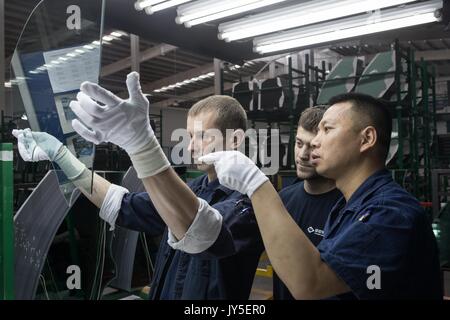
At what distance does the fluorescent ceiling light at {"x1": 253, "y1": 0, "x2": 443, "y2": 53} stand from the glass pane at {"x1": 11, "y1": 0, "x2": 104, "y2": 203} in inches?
72.5

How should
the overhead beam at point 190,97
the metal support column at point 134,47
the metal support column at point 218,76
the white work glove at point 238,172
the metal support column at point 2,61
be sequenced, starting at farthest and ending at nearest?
the metal support column at point 218,76, the overhead beam at point 190,97, the metal support column at point 134,47, the metal support column at point 2,61, the white work glove at point 238,172

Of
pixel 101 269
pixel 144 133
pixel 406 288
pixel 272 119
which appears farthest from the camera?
pixel 272 119

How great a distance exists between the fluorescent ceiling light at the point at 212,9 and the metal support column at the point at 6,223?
→ 4.98ft

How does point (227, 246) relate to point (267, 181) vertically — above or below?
below

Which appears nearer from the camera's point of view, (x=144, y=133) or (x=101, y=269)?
(x=144, y=133)

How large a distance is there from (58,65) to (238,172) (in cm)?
63

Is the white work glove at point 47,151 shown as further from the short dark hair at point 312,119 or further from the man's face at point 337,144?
the short dark hair at point 312,119

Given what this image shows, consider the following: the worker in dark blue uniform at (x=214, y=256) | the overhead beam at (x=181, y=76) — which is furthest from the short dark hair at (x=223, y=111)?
the overhead beam at (x=181, y=76)

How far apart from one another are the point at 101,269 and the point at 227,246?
2.90ft

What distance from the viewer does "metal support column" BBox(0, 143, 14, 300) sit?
3.73ft

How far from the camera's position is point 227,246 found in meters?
1.03

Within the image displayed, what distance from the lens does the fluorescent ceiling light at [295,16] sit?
230 centimetres
